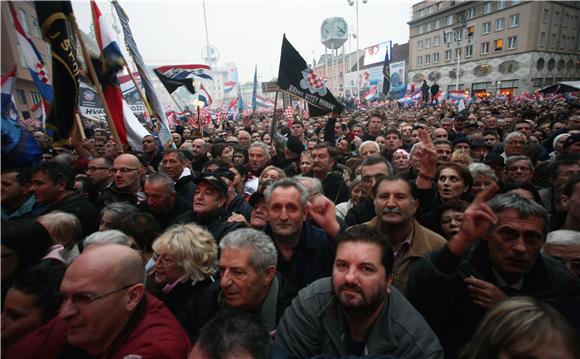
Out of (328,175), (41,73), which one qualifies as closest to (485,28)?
(328,175)

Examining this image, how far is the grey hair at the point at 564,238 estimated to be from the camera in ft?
7.44

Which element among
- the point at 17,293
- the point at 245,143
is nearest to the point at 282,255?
the point at 17,293

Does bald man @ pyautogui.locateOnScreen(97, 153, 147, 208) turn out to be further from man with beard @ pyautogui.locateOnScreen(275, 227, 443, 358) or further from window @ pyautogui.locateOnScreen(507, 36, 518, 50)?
window @ pyautogui.locateOnScreen(507, 36, 518, 50)

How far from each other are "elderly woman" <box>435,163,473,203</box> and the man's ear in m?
3.09

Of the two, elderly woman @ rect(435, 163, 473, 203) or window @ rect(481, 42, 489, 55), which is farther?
window @ rect(481, 42, 489, 55)

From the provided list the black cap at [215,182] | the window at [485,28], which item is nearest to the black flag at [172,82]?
the black cap at [215,182]

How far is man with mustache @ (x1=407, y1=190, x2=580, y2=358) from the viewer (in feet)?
5.88

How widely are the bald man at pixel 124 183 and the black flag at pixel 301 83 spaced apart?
12.8 feet

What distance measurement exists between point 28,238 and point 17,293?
47 cm

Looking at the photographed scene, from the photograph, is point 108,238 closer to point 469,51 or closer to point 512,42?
point 512,42

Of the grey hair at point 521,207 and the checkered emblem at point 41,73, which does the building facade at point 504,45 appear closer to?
the checkered emblem at point 41,73

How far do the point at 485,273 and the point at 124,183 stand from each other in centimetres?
383

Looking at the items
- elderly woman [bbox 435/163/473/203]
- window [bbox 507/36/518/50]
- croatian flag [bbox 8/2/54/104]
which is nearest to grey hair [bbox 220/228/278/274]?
elderly woman [bbox 435/163/473/203]

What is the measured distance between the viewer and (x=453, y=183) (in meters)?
3.58
